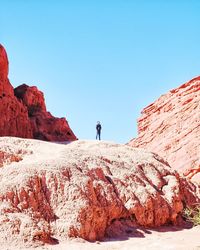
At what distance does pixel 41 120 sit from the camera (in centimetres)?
2459

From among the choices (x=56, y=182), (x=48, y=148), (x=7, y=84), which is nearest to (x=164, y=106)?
(x=7, y=84)

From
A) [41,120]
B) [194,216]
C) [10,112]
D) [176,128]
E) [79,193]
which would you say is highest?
[176,128]

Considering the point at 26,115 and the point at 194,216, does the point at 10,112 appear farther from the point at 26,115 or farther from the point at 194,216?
the point at 194,216

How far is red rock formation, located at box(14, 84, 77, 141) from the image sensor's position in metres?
23.8

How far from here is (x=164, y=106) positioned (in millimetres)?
37781

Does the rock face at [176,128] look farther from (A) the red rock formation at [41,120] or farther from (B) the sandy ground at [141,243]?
(B) the sandy ground at [141,243]

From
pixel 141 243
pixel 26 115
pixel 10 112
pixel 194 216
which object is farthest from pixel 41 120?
pixel 141 243

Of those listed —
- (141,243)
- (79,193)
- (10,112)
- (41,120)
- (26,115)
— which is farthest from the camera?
(41,120)

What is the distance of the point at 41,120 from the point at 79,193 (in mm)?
13857

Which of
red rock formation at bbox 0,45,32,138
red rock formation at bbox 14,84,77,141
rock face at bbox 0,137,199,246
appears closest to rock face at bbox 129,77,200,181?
red rock formation at bbox 14,84,77,141

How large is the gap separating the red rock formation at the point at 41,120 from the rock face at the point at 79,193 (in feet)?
28.6

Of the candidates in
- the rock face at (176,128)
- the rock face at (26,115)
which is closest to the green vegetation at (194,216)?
the rock face at (26,115)

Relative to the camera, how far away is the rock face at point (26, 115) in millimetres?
21547

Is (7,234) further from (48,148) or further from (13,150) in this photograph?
(48,148)
